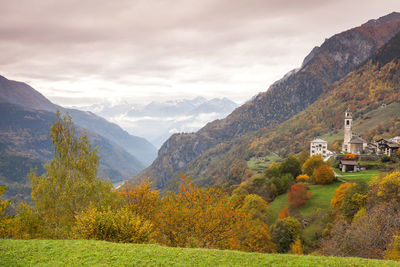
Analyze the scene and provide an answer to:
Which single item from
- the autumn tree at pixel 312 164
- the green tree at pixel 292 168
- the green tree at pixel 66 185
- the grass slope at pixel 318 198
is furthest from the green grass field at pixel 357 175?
the green tree at pixel 66 185

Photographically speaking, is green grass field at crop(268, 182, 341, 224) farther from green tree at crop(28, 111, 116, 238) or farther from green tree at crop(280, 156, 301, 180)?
green tree at crop(28, 111, 116, 238)

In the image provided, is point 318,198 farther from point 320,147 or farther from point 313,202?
point 320,147

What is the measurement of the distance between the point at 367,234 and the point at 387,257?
13.2 feet

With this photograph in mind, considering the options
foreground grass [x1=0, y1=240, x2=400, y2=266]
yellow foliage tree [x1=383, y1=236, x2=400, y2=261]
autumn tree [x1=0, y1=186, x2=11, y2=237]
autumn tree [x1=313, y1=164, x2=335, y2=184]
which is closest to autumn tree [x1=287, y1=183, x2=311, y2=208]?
autumn tree [x1=313, y1=164, x2=335, y2=184]

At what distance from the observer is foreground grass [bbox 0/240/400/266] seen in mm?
18312

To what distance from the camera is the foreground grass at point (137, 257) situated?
1831 centimetres

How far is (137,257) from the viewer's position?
19.0m

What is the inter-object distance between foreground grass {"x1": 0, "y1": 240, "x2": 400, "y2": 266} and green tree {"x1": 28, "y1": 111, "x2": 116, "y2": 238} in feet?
35.2

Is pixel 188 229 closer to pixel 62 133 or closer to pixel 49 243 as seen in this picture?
pixel 49 243

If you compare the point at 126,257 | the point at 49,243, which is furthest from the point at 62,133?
the point at 126,257

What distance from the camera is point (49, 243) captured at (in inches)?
862

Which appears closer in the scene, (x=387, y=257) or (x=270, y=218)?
(x=387, y=257)

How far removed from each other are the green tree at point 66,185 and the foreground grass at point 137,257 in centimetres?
1071

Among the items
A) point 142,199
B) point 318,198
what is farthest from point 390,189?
point 142,199
